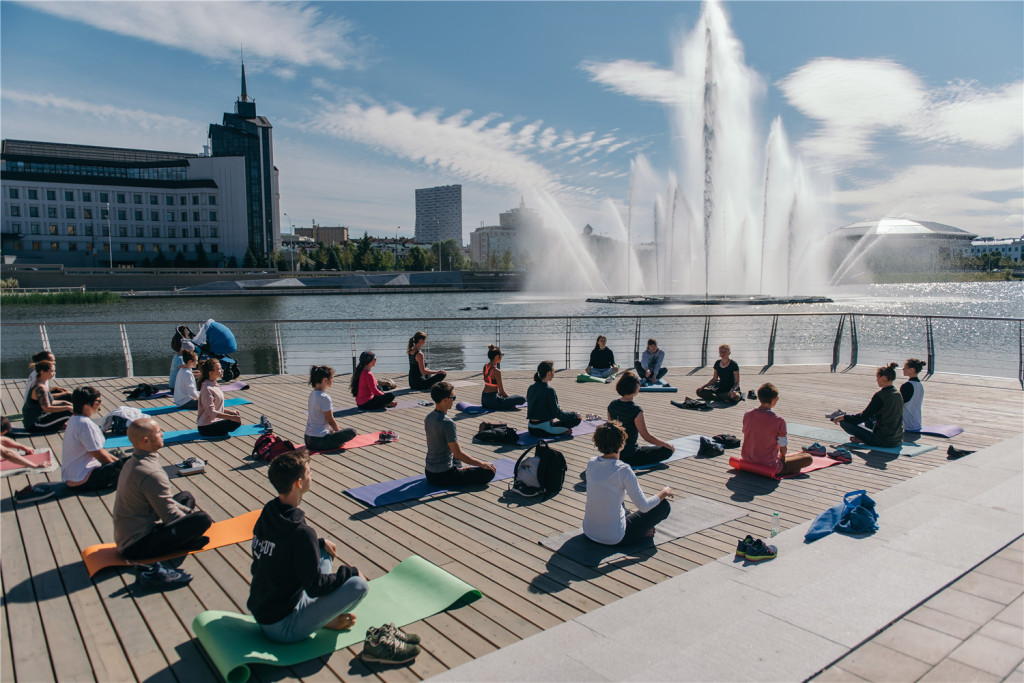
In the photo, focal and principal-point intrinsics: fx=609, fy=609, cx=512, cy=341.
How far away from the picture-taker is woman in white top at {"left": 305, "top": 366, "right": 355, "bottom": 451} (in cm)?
909

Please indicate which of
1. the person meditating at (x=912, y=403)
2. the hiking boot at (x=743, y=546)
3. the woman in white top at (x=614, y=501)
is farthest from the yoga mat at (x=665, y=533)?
the person meditating at (x=912, y=403)

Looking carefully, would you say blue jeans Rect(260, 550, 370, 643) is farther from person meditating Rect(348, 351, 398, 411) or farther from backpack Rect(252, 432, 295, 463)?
person meditating Rect(348, 351, 398, 411)

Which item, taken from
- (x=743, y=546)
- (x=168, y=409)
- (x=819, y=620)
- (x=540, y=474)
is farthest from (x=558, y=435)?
(x=168, y=409)

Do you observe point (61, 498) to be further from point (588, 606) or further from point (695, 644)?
point (695, 644)

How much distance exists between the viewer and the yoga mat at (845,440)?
9.33m

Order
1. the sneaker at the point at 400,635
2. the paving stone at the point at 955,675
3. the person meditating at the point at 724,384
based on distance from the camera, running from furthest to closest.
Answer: the person meditating at the point at 724,384 → the sneaker at the point at 400,635 → the paving stone at the point at 955,675

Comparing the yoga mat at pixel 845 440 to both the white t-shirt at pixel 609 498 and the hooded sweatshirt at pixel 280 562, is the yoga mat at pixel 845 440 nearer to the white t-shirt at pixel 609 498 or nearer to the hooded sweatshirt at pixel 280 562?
the white t-shirt at pixel 609 498

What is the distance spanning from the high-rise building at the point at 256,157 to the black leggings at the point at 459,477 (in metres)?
156

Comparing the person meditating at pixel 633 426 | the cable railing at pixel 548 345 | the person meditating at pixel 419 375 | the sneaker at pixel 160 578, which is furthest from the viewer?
the cable railing at pixel 548 345

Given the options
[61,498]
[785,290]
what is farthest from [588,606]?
[785,290]

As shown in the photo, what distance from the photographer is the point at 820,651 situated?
13.3 ft

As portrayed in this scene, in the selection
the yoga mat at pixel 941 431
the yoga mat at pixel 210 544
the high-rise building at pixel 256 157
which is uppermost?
the high-rise building at pixel 256 157

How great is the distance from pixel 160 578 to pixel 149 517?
655 mm

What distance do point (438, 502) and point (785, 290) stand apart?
3262 inches
